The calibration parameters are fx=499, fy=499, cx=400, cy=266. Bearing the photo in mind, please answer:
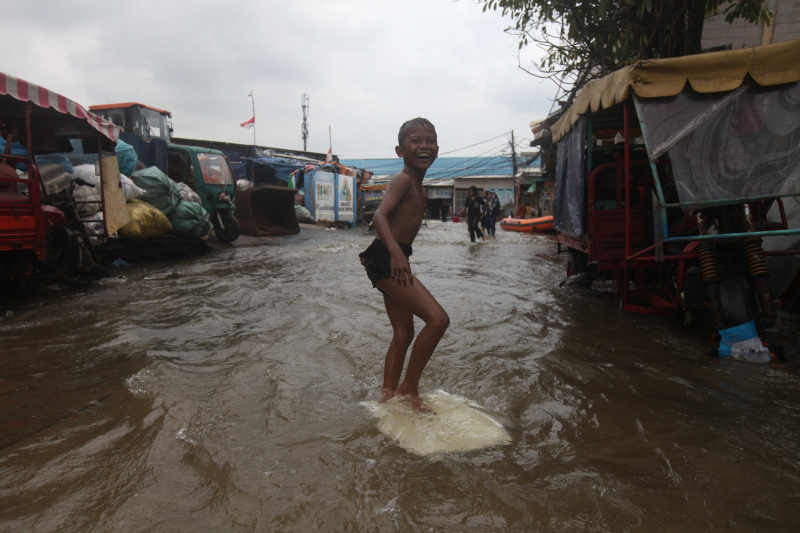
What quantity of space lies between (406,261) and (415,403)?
0.77 meters

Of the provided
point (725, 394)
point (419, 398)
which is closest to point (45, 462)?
point (419, 398)

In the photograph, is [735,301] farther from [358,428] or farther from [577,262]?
[577,262]

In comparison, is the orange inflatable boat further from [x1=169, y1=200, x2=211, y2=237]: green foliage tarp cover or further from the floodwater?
the floodwater

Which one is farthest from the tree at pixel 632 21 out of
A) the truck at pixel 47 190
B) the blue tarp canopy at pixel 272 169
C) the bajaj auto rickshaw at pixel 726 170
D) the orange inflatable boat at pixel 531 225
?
the blue tarp canopy at pixel 272 169

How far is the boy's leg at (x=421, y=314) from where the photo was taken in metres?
2.51

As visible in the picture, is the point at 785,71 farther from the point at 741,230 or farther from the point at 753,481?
the point at 753,481

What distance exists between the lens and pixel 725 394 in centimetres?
296

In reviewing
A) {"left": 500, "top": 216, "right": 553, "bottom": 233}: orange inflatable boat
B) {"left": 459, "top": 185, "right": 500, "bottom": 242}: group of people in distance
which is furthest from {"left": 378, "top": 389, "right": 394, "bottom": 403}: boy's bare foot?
{"left": 500, "top": 216, "right": 553, "bottom": 233}: orange inflatable boat

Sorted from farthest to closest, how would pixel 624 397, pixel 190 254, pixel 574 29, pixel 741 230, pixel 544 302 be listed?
pixel 190 254 < pixel 574 29 < pixel 544 302 < pixel 741 230 < pixel 624 397

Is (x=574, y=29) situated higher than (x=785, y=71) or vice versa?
(x=574, y=29)

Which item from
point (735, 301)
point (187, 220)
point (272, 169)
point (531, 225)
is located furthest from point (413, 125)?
→ point (272, 169)

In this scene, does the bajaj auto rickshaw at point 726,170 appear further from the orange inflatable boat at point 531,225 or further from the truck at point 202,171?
the orange inflatable boat at point 531,225

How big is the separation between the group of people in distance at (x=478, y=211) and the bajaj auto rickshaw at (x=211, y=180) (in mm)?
6501

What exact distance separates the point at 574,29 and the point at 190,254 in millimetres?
8479
